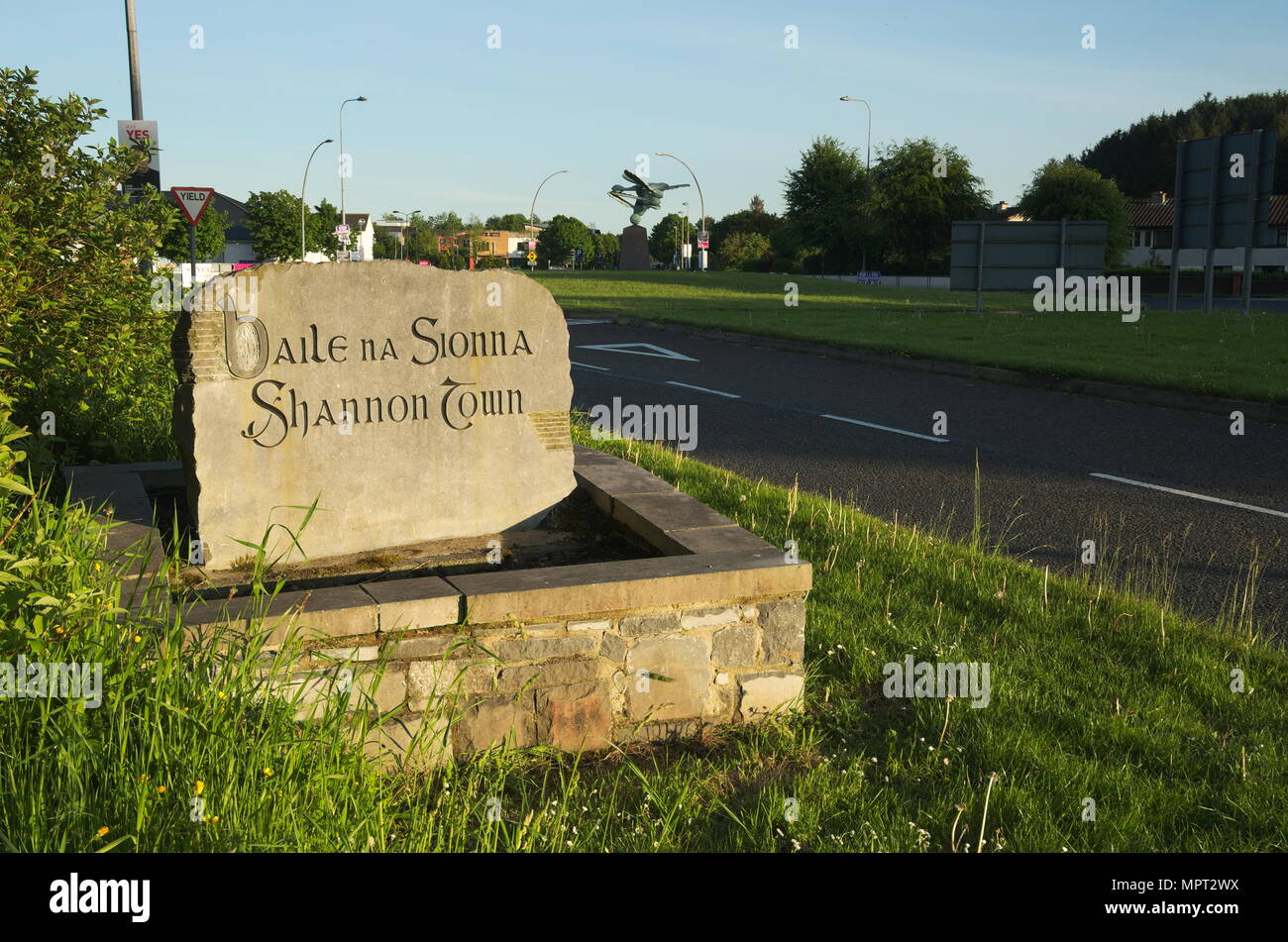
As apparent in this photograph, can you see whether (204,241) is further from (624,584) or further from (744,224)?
(624,584)

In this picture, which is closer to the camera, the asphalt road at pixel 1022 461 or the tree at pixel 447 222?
the asphalt road at pixel 1022 461

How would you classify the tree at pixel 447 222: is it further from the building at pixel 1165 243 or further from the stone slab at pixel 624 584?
the stone slab at pixel 624 584

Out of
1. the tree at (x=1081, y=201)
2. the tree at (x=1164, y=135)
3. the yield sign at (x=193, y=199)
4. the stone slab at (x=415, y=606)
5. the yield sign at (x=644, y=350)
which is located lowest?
the stone slab at (x=415, y=606)

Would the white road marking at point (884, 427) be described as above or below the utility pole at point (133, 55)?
below

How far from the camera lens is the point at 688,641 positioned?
401 cm

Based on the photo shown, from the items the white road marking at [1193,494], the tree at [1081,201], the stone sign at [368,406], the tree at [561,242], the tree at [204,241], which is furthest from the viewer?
the tree at [561,242]

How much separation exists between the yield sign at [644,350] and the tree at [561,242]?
300 ft

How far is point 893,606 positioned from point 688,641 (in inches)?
53.8

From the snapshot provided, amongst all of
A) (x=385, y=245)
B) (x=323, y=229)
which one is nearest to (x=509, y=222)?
(x=385, y=245)

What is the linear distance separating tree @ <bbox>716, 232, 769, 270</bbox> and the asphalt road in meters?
65.6

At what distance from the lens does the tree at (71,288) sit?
6.08 meters

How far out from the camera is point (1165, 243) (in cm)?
7019

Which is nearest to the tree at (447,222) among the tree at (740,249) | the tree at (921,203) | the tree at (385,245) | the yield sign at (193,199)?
the tree at (385,245)

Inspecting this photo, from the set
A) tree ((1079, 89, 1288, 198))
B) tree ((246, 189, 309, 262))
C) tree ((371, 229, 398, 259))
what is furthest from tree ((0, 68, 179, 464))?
tree ((371, 229, 398, 259))
